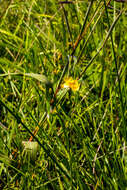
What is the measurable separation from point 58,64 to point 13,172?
0.48m

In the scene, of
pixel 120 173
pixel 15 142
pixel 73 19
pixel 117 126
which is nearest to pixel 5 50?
pixel 73 19

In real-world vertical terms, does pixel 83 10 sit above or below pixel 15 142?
above

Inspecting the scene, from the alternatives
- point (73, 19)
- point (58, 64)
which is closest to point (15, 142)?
point (58, 64)

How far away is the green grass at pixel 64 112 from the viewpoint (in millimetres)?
607

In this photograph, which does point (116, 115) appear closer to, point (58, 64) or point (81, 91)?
point (81, 91)

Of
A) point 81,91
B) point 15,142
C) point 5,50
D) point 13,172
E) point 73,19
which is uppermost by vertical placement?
point 73,19

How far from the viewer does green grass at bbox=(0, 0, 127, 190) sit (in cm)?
61

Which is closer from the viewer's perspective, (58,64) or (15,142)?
(15,142)

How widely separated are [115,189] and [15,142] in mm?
336

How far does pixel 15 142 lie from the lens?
75 centimetres

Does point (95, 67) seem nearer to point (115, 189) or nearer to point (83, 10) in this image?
point (83, 10)

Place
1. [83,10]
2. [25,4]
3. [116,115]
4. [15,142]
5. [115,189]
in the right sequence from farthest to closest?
[83,10]
[25,4]
[116,115]
[15,142]
[115,189]

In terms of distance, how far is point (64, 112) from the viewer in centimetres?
73

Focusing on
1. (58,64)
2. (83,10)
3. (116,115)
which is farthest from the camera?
(83,10)
